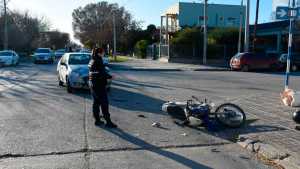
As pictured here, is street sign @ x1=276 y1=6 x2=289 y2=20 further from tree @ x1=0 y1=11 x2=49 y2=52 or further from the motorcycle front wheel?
tree @ x1=0 y1=11 x2=49 y2=52

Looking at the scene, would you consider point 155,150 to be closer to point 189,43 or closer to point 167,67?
point 167,67

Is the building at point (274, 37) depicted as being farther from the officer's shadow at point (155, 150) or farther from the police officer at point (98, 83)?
the officer's shadow at point (155, 150)

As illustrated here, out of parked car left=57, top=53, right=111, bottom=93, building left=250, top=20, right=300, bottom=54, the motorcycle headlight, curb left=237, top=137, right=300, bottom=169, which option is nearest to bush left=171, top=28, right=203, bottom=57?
building left=250, top=20, right=300, bottom=54

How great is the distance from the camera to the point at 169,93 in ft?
49.9

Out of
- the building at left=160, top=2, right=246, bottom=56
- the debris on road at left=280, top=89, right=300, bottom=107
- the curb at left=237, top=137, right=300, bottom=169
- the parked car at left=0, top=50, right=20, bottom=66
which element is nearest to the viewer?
the curb at left=237, top=137, right=300, bottom=169

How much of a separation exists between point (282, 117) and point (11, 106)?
7.29m

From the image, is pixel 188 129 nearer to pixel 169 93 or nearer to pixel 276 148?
pixel 276 148

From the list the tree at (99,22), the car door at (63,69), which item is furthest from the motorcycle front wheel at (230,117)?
the tree at (99,22)

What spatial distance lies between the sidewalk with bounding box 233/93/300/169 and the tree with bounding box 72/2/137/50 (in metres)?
52.0

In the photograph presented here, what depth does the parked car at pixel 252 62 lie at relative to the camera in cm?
3150

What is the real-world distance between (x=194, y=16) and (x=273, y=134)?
184ft

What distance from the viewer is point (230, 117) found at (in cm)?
871

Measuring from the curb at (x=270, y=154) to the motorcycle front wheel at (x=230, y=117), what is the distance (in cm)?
115

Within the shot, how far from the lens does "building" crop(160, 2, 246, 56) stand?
61.8 m
